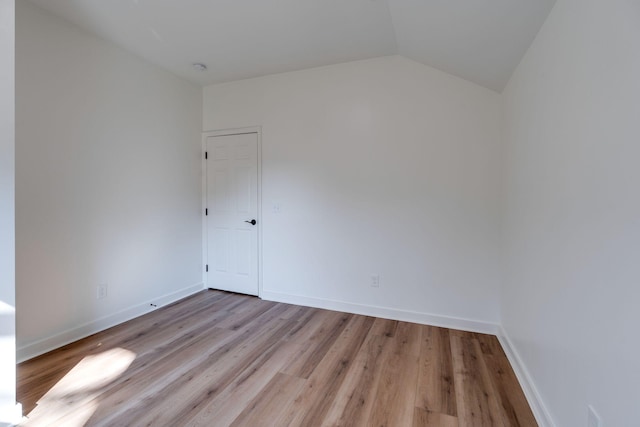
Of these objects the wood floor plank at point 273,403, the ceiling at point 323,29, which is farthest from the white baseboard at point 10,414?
the ceiling at point 323,29

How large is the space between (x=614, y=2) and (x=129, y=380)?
315 centimetres

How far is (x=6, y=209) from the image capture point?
4.87ft

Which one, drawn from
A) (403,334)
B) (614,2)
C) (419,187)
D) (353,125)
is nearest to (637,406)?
(614,2)

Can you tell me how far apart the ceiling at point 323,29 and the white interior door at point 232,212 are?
104 cm

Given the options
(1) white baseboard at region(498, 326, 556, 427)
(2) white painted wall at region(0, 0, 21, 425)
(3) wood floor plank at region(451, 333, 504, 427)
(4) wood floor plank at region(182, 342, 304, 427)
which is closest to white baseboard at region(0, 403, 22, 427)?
(2) white painted wall at region(0, 0, 21, 425)

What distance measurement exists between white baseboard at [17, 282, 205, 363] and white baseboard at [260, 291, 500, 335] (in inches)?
43.1

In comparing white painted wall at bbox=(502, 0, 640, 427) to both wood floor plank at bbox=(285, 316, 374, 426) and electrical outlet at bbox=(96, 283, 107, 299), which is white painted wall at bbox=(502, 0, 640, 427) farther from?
electrical outlet at bbox=(96, 283, 107, 299)

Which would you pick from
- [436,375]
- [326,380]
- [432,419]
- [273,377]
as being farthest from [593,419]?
[273,377]

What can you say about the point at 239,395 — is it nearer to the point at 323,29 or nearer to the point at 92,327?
the point at 92,327

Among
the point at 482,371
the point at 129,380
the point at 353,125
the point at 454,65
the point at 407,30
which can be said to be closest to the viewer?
the point at 129,380

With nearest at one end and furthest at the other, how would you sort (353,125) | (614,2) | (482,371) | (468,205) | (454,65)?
(614,2) < (482,371) < (454,65) < (468,205) < (353,125)

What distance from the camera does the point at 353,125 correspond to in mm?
3102

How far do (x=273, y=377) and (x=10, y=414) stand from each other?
1419 mm

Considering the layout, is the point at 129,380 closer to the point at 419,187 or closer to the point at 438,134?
the point at 419,187
